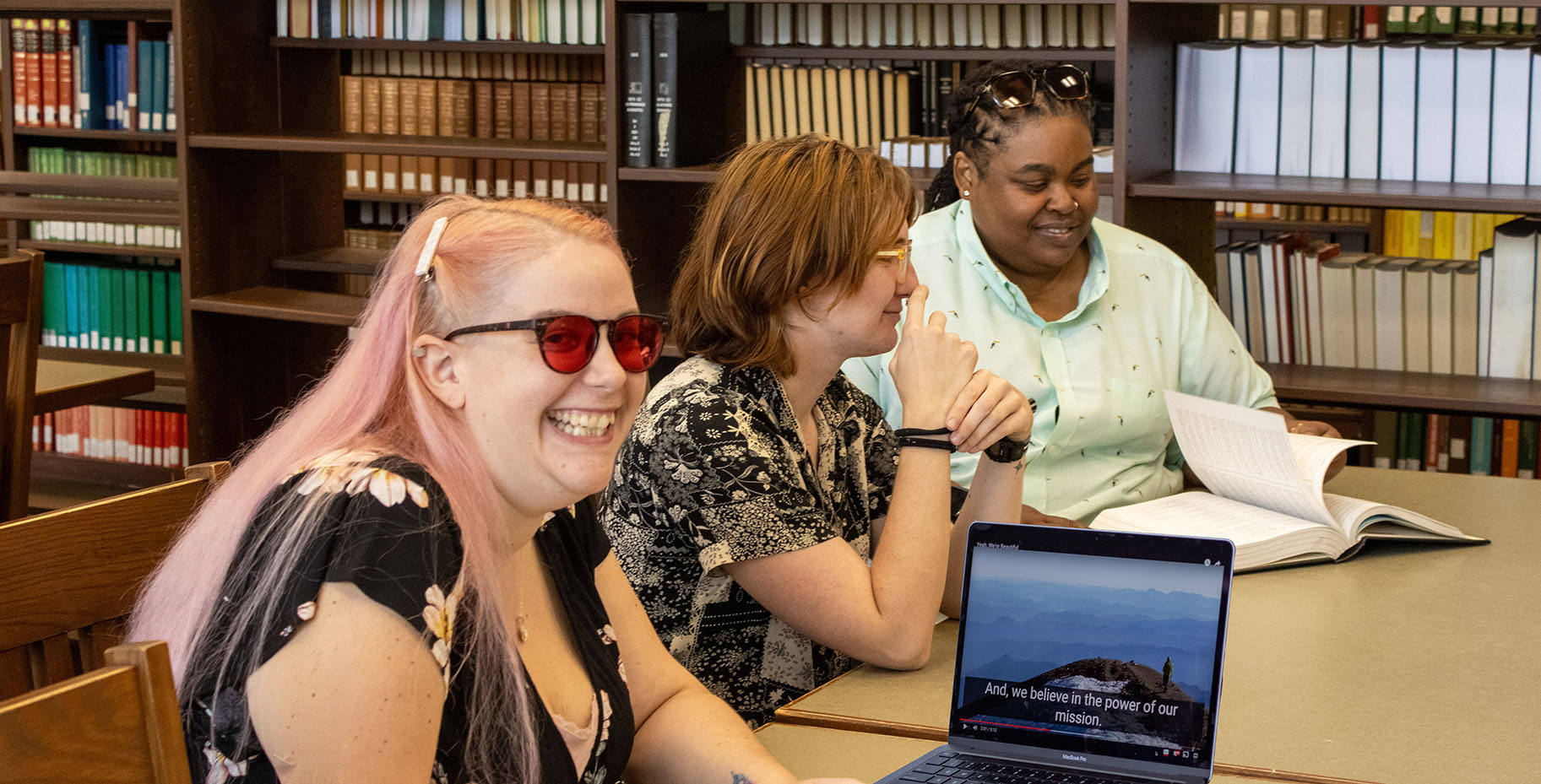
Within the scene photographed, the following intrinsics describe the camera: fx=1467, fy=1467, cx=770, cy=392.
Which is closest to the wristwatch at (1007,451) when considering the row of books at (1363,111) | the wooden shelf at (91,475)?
the row of books at (1363,111)

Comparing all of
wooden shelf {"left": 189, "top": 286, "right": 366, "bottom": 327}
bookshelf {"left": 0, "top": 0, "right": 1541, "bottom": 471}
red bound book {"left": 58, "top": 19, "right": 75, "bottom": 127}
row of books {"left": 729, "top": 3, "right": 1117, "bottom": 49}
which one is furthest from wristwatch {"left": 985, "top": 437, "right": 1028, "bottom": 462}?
red bound book {"left": 58, "top": 19, "right": 75, "bottom": 127}

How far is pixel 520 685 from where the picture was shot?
104 cm

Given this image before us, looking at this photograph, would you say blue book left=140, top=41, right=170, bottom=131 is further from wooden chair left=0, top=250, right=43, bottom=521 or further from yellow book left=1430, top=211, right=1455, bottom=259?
yellow book left=1430, top=211, right=1455, bottom=259

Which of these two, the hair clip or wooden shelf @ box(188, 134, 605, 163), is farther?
wooden shelf @ box(188, 134, 605, 163)

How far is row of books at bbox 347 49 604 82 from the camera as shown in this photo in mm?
4586

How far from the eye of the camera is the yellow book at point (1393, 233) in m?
4.59

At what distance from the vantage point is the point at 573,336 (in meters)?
1.04

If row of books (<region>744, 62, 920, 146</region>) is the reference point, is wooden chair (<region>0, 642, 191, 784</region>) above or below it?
below

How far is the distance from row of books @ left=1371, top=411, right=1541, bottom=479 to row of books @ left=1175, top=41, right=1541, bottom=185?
2.44ft

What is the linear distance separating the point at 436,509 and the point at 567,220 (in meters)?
0.25

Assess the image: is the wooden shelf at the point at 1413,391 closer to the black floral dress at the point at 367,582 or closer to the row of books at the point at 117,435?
the black floral dress at the point at 367,582

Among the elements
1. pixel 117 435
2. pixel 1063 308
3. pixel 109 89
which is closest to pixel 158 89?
pixel 109 89

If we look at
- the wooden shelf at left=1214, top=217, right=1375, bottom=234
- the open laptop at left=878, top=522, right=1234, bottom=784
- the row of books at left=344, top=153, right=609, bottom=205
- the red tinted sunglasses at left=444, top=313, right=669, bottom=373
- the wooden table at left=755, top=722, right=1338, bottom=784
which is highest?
the row of books at left=344, top=153, right=609, bottom=205

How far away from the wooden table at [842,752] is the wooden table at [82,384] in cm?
195
